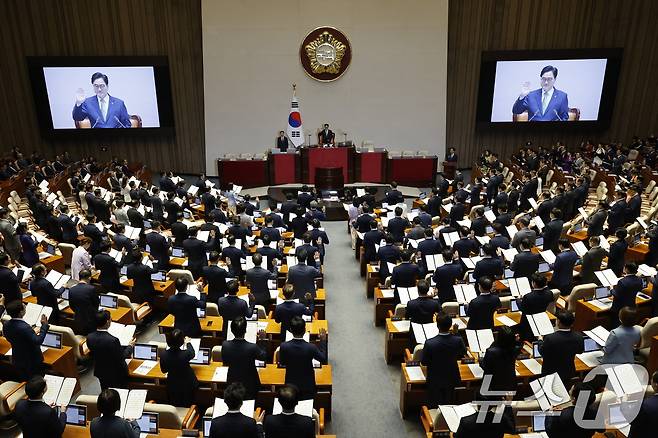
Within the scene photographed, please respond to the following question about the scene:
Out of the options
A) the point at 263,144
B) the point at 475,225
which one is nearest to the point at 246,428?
the point at 475,225

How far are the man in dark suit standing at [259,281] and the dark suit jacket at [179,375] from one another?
2.16 meters

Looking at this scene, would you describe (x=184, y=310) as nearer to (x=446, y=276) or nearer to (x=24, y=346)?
(x=24, y=346)

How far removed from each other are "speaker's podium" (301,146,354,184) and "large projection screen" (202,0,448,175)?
2.28 metres

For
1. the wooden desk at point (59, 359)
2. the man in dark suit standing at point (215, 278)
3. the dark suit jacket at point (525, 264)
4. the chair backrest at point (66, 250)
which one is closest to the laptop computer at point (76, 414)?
the wooden desk at point (59, 359)

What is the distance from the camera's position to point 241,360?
17.4 ft

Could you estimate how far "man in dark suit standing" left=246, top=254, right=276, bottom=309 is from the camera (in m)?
7.52

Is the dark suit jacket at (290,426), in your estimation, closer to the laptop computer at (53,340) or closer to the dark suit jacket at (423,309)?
the dark suit jacket at (423,309)

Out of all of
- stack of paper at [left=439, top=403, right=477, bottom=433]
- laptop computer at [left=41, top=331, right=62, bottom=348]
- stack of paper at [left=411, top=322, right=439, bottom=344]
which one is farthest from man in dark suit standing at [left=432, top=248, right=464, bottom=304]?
laptop computer at [left=41, top=331, right=62, bottom=348]

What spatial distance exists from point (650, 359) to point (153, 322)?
7.33 meters

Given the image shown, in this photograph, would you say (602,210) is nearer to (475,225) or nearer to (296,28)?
(475,225)

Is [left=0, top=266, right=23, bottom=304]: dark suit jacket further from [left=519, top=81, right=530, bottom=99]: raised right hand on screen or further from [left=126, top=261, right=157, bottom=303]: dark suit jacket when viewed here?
[left=519, top=81, right=530, bottom=99]: raised right hand on screen

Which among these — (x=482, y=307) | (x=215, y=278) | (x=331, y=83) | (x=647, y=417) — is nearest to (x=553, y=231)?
(x=482, y=307)

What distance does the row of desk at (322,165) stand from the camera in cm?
1708

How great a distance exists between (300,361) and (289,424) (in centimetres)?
117
